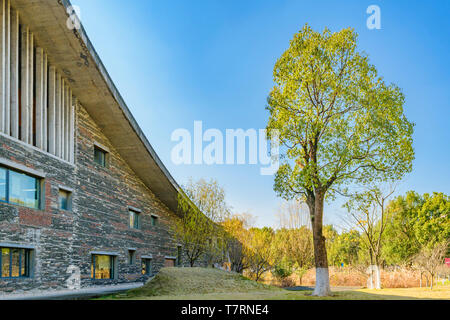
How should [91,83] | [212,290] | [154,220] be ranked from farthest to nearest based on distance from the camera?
[154,220] < [91,83] < [212,290]

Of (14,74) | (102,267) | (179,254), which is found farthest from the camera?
(179,254)

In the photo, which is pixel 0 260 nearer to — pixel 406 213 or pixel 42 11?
pixel 42 11

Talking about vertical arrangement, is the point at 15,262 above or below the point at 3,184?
below

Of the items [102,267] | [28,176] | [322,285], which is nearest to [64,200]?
[28,176]

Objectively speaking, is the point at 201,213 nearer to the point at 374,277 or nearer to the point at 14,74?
the point at 374,277

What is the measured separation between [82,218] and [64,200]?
129cm

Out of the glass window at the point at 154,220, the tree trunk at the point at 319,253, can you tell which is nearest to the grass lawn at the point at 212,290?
the tree trunk at the point at 319,253

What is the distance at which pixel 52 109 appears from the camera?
645 inches

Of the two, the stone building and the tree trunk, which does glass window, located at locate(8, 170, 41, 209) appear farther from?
the tree trunk

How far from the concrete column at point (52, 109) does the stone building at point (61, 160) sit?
4cm

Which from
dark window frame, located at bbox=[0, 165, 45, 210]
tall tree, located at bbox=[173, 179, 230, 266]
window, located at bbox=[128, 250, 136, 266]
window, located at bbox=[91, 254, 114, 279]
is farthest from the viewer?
tall tree, located at bbox=[173, 179, 230, 266]

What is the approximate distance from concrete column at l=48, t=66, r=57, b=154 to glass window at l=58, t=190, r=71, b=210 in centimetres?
171

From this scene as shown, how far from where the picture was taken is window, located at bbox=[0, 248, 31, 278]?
13.1 m

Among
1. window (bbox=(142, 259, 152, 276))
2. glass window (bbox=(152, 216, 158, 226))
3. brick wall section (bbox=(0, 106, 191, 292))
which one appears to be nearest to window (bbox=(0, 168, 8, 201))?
brick wall section (bbox=(0, 106, 191, 292))
